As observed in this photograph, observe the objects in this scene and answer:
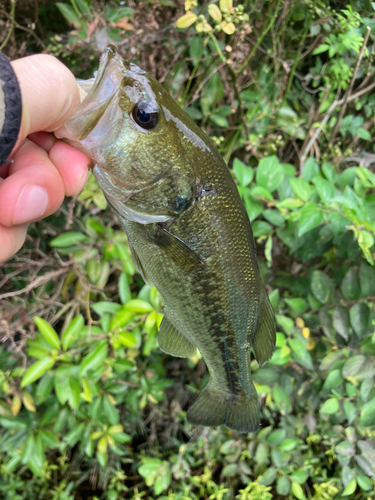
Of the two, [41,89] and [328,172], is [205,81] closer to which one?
[328,172]

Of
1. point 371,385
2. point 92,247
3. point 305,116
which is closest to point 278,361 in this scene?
point 371,385

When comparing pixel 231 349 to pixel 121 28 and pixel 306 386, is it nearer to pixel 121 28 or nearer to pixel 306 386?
pixel 306 386

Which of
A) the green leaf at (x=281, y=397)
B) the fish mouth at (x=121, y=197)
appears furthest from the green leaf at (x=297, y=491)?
the fish mouth at (x=121, y=197)

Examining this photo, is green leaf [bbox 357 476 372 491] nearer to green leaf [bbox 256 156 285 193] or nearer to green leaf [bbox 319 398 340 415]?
green leaf [bbox 319 398 340 415]

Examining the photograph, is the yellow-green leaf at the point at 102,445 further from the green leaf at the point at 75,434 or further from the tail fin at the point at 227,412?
the tail fin at the point at 227,412

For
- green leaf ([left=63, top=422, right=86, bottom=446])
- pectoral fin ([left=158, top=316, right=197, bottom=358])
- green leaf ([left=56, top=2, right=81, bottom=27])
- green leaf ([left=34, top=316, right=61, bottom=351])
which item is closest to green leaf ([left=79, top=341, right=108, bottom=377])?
green leaf ([left=34, top=316, right=61, bottom=351])

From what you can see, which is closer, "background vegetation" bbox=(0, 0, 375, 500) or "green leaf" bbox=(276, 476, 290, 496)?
"background vegetation" bbox=(0, 0, 375, 500)
